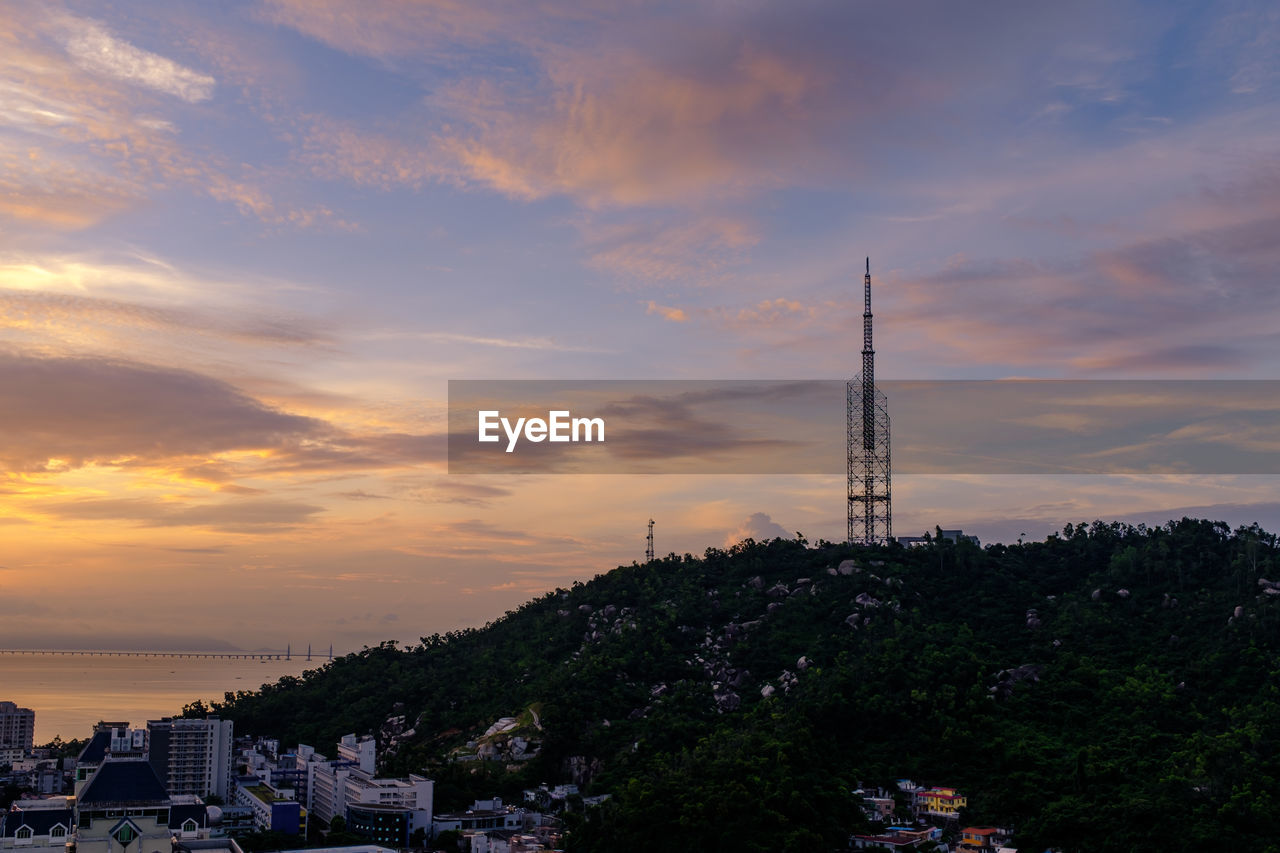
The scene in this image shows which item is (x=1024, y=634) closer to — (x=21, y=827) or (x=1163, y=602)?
(x=1163, y=602)

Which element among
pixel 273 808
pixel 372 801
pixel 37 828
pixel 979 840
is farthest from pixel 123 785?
pixel 979 840

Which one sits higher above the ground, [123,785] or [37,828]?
[123,785]

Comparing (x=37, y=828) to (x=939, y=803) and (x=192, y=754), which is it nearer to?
(x=192, y=754)

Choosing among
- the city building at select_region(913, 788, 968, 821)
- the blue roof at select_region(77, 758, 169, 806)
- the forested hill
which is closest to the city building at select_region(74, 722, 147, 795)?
the blue roof at select_region(77, 758, 169, 806)

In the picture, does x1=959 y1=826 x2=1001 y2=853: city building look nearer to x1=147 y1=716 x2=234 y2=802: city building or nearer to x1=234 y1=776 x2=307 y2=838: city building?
x1=234 y1=776 x2=307 y2=838: city building

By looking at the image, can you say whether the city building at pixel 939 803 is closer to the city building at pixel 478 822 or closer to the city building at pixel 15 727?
the city building at pixel 478 822

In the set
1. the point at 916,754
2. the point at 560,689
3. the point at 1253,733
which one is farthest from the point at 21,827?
the point at 1253,733

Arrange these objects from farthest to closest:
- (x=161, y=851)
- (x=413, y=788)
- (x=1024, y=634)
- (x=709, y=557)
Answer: (x=709, y=557)
(x=1024, y=634)
(x=413, y=788)
(x=161, y=851)
